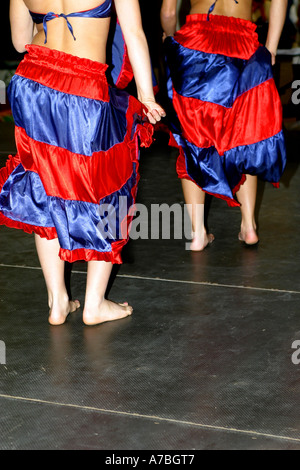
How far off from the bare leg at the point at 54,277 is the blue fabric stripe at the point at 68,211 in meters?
0.10

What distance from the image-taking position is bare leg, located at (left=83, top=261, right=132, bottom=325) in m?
2.66

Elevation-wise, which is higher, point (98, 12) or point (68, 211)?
point (98, 12)

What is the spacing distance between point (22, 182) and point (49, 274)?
350mm

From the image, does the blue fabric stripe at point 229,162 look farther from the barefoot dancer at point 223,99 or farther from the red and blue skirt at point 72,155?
the red and blue skirt at point 72,155

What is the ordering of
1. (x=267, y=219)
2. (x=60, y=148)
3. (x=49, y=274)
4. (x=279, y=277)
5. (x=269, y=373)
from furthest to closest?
(x=267, y=219), (x=279, y=277), (x=49, y=274), (x=60, y=148), (x=269, y=373)

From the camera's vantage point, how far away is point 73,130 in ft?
8.08

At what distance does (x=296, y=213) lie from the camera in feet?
13.5

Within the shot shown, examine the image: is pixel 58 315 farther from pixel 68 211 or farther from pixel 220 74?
pixel 220 74

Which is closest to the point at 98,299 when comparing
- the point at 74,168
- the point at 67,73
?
the point at 74,168

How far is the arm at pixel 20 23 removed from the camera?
100 inches

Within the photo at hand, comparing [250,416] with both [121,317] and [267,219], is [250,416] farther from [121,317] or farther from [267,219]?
[267,219]

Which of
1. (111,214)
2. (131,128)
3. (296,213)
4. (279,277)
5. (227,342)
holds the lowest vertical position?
(296,213)

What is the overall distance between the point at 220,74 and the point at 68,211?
1.10 metres

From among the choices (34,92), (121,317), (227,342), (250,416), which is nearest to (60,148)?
(34,92)
